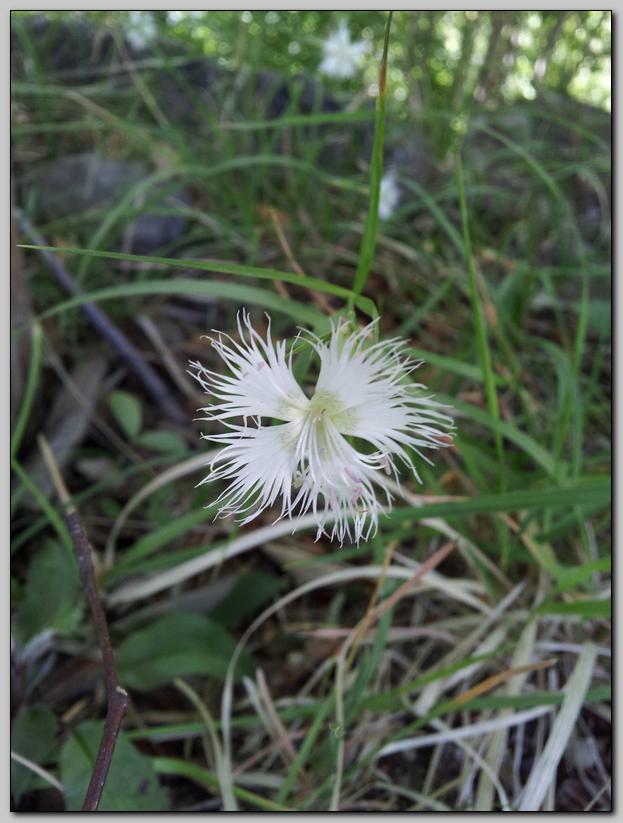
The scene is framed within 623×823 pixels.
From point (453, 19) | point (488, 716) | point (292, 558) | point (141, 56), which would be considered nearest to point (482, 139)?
point (453, 19)

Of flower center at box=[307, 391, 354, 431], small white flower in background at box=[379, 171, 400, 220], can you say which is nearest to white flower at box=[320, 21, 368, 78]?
small white flower in background at box=[379, 171, 400, 220]

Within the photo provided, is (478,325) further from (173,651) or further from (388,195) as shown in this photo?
(388,195)

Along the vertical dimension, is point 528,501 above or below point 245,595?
above

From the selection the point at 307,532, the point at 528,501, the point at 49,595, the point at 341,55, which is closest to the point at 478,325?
the point at 528,501

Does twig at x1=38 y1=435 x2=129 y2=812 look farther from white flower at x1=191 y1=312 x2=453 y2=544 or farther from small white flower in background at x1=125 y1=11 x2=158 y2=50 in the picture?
small white flower in background at x1=125 y1=11 x2=158 y2=50

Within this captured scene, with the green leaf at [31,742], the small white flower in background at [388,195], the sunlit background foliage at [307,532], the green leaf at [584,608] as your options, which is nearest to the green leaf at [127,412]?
the sunlit background foliage at [307,532]

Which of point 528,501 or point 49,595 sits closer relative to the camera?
point 528,501
